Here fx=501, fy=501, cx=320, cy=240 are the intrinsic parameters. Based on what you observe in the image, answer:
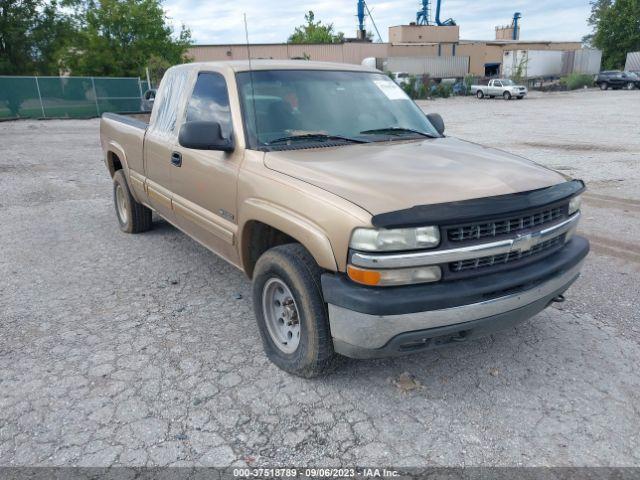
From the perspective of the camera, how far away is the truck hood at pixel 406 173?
8.52 ft

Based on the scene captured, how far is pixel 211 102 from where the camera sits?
3920 millimetres

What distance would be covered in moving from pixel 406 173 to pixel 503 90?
40.1 meters

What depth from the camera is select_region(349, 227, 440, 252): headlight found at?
2.44 meters

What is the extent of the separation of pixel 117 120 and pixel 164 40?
28983mm

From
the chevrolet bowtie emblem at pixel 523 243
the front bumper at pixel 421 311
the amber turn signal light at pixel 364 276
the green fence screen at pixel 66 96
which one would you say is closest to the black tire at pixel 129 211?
the front bumper at pixel 421 311

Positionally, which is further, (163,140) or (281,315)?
(163,140)

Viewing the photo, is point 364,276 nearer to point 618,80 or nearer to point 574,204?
point 574,204

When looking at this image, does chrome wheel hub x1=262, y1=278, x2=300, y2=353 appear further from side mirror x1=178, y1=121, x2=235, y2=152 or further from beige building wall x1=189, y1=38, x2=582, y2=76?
beige building wall x1=189, y1=38, x2=582, y2=76

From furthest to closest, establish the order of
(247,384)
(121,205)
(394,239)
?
(121,205) → (247,384) → (394,239)

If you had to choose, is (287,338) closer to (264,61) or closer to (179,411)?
(179,411)

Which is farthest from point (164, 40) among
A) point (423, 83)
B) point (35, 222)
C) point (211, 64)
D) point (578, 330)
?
point (578, 330)

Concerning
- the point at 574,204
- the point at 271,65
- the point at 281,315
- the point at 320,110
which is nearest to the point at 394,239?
the point at 281,315

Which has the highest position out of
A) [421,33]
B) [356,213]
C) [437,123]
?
[421,33]

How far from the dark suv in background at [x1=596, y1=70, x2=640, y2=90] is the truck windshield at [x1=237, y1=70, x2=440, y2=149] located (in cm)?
4897
